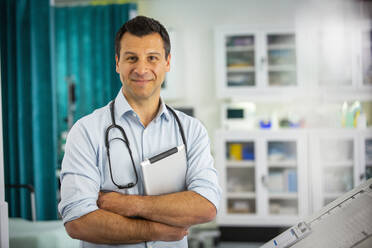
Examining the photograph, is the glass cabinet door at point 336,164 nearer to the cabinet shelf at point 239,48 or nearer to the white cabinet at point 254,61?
the white cabinet at point 254,61

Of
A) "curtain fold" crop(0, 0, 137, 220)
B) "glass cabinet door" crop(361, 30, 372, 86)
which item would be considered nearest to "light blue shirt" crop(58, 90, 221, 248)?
"curtain fold" crop(0, 0, 137, 220)

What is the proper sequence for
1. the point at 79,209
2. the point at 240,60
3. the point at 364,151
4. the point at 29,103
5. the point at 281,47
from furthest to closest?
1. the point at 240,60
2. the point at 281,47
3. the point at 364,151
4. the point at 29,103
5. the point at 79,209

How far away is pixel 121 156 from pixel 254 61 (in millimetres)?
2459

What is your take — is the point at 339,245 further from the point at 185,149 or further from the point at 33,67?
the point at 33,67

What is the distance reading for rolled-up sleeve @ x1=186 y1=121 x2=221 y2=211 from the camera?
0.96 m

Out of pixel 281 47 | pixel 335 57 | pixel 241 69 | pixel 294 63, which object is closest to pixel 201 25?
pixel 241 69

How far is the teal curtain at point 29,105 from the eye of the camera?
6.86ft

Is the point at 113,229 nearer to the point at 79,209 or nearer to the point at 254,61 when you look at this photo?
the point at 79,209

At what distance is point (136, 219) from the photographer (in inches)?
35.3

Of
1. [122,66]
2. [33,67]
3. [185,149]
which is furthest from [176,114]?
[33,67]

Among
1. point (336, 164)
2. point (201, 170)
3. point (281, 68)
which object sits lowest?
point (336, 164)

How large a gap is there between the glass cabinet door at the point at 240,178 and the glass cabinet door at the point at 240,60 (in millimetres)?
614

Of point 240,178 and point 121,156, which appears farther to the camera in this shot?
point 240,178

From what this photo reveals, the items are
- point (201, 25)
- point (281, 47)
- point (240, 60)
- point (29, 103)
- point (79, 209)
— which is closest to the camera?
point (79, 209)
